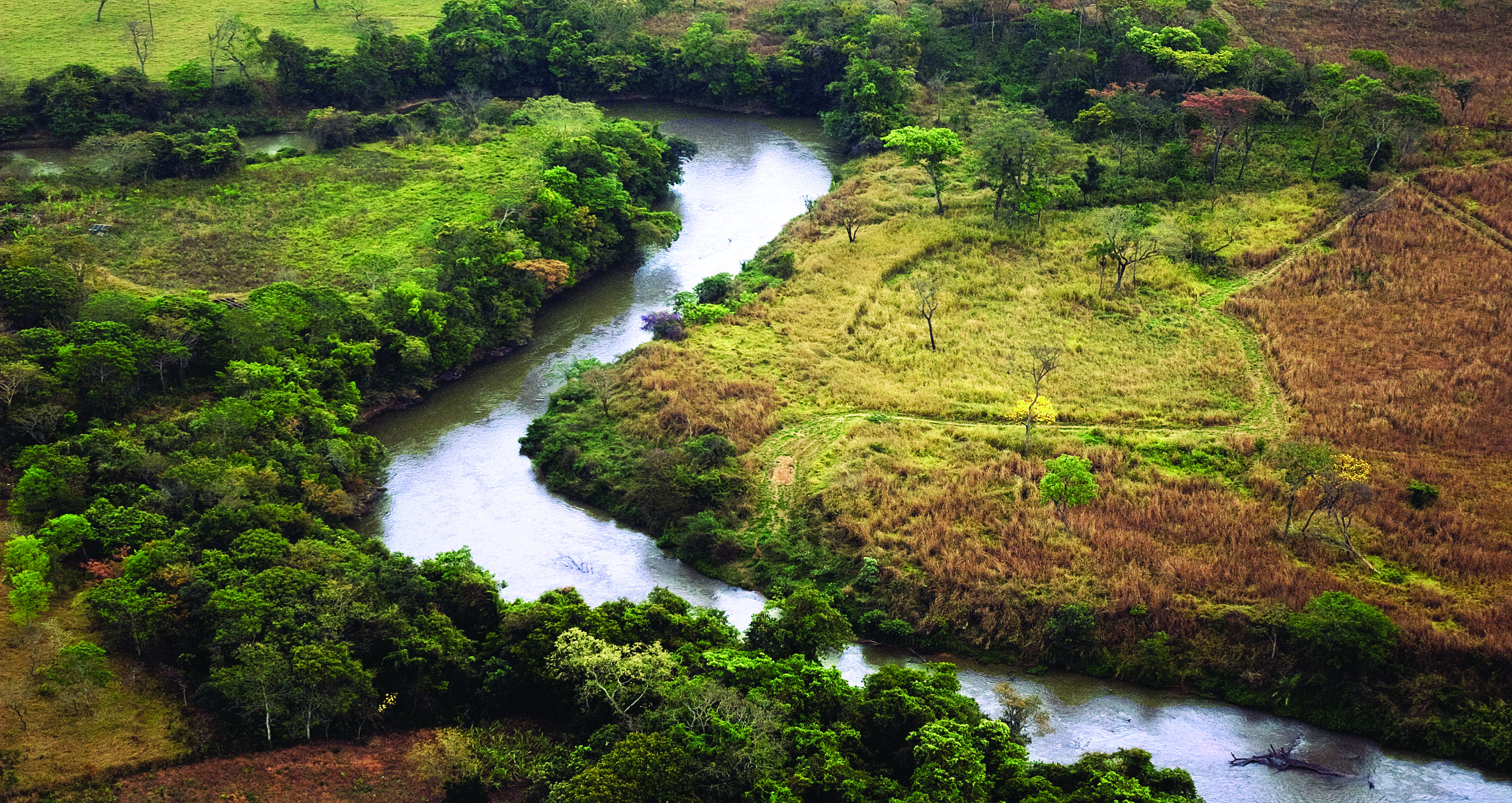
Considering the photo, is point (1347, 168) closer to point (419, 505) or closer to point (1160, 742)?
point (1160, 742)

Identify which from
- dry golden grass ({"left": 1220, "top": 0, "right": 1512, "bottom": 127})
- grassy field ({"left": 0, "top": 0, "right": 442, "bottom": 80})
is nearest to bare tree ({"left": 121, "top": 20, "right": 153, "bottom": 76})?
grassy field ({"left": 0, "top": 0, "right": 442, "bottom": 80})

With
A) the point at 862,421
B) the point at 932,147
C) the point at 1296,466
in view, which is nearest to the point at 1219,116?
the point at 932,147

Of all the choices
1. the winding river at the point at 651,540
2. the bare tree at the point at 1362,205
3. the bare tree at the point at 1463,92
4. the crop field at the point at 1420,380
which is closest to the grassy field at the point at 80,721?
the winding river at the point at 651,540

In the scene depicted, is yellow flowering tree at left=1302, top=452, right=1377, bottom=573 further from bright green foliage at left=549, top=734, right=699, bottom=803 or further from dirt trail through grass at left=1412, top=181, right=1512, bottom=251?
bright green foliage at left=549, top=734, right=699, bottom=803

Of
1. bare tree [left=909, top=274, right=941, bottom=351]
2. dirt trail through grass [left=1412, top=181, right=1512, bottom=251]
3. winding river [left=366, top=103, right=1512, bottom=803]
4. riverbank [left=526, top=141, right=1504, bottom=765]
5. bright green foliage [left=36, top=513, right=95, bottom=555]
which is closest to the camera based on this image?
winding river [left=366, top=103, right=1512, bottom=803]

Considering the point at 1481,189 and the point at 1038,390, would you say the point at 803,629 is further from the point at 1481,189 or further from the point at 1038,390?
the point at 1481,189

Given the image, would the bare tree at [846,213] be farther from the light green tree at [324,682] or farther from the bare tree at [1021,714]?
the light green tree at [324,682]
